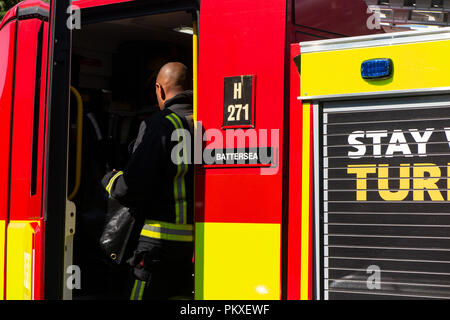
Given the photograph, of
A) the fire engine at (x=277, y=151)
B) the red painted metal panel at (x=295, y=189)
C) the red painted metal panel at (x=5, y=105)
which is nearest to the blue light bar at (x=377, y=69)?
the fire engine at (x=277, y=151)

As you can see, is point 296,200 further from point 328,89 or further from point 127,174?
point 127,174

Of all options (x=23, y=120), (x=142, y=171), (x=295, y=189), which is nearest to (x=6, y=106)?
(x=23, y=120)

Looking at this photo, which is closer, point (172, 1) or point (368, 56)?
point (368, 56)

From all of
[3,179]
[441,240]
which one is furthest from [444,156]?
[3,179]

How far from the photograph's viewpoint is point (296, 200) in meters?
2.98

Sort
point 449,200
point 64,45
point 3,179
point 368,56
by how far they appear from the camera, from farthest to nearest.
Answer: point 3,179
point 64,45
point 368,56
point 449,200

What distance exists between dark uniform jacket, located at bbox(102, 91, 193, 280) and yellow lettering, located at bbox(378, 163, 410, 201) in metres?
1.13

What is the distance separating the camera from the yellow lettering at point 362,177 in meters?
2.79

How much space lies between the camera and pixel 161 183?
3494 mm

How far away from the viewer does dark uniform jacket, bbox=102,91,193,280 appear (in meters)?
3.39

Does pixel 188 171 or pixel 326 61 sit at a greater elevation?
pixel 326 61

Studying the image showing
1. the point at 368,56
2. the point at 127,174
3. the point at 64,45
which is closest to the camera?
the point at 368,56

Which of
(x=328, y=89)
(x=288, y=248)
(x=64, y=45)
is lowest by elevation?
(x=288, y=248)

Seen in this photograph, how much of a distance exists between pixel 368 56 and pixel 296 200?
2.40 ft
